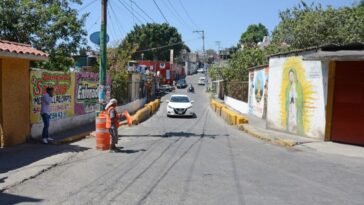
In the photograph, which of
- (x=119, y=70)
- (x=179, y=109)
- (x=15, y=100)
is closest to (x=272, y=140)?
(x=15, y=100)

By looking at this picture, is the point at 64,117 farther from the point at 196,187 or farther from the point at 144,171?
the point at 196,187

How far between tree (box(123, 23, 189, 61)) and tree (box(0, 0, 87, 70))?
7617 cm

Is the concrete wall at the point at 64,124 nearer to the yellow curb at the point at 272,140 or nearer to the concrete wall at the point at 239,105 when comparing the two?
the yellow curb at the point at 272,140

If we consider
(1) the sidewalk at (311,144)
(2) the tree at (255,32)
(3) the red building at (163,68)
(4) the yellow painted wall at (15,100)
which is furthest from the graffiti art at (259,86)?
(2) the tree at (255,32)

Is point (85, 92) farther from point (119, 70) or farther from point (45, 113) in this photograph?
point (119, 70)

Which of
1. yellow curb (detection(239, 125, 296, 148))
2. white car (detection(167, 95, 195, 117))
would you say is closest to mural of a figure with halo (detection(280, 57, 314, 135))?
yellow curb (detection(239, 125, 296, 148))

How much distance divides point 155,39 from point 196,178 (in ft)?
321

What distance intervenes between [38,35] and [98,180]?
1507cm

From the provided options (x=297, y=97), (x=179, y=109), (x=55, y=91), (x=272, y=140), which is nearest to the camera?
(x=55, y=91)

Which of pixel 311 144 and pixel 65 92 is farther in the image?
pixel 65 92

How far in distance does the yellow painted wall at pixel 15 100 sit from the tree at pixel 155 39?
86.8 meters

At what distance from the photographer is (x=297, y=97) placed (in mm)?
18266

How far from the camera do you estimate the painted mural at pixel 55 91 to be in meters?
14.2

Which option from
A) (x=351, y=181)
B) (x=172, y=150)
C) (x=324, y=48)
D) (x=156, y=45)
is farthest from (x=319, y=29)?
(x=156, y=45)
